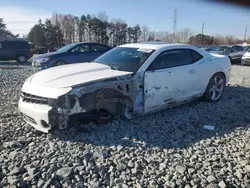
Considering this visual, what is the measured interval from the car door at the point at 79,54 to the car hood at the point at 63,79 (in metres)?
5.79

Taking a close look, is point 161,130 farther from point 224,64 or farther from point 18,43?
point 18,43

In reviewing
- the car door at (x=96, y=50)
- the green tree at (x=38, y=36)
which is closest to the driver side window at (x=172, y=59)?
the car door at (x=96, y=50)

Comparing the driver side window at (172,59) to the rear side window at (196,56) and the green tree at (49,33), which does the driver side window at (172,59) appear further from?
the green tree at (49,33)

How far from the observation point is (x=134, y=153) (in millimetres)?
3262

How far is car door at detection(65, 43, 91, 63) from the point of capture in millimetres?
10047

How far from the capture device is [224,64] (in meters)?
5.93

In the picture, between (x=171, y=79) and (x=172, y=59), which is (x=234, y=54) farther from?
(x=171, y=79)

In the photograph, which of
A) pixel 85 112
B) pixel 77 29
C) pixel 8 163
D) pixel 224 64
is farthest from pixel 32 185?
pixel 77 29

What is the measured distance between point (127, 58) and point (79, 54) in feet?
19.6

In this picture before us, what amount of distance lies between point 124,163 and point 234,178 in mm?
1310

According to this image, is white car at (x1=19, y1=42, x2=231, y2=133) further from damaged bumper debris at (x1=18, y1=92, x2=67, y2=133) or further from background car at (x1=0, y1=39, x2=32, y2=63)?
background car at (x1=0, y1=39, x2=32, y2=63)

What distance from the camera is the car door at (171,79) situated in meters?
4.36

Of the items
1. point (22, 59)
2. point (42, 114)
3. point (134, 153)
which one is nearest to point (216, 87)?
point (134, 153)

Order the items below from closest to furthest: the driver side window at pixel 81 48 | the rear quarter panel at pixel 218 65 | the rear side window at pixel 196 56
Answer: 1. the rear side window at pixel 196 56
2. the rear quarter panel at pixel 218 65
3. the driver side window at pixel 81 48
